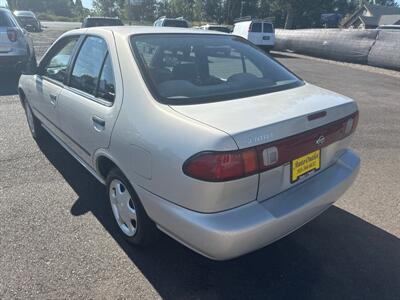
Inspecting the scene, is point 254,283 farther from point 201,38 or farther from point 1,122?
point 1,122

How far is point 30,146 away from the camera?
4879 mm

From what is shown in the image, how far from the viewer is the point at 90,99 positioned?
9.83ft

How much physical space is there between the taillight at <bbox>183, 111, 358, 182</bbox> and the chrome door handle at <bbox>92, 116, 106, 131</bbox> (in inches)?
39.1

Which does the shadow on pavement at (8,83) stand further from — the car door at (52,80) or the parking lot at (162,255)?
the parking lot at (162,255)

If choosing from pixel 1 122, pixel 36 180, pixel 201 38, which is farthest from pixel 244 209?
pixel 1 122

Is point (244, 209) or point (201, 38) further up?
point (201, 38)

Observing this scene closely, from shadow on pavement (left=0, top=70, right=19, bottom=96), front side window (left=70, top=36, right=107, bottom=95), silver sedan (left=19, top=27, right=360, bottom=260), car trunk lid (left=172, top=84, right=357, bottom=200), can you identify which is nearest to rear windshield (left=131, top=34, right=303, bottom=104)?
silver sedan (left=19, top=27, right=360, bottom=260)

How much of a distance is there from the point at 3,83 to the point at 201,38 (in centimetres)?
771

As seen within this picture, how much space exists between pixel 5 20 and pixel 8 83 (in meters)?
1.53

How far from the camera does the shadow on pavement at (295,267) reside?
2.46 m

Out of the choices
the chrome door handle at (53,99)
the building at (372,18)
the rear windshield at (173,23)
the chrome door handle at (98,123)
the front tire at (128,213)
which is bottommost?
the building at (372,18)

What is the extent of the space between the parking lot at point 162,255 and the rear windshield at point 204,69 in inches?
48.3

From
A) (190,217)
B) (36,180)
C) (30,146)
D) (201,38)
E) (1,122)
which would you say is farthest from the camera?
(1,122)

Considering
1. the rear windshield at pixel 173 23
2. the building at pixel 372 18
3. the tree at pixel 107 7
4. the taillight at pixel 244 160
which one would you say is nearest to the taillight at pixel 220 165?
the taillight at pixel 244 160
